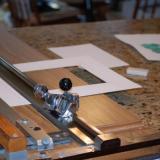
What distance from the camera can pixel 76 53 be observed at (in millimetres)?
1395

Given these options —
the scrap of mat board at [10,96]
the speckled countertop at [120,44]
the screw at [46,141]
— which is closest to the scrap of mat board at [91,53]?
the speckled countertop at [120,44]

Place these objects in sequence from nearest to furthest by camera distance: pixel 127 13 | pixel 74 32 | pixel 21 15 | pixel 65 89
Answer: pixel 65 89 → pixel 74 32 → pixel 21 15 → pixel 127 13

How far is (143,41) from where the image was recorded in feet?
5.14

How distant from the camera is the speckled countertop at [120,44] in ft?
3.43

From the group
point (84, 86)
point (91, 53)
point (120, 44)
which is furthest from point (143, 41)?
point (84, 86)

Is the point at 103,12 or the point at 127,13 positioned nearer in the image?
the point at 103,12

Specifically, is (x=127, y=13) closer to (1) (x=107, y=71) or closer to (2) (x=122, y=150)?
(1) (x=107, y=71)

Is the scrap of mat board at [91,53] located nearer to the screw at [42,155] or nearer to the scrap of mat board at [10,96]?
the scrap of mat board at [10,96]

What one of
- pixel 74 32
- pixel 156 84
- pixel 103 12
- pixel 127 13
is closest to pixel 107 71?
pixel 156 84

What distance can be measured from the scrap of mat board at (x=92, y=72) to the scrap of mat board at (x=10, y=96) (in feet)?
0.26

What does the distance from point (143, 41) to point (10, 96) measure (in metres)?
0.65

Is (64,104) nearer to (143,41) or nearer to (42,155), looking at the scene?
(42,155)

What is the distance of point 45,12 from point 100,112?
228cm

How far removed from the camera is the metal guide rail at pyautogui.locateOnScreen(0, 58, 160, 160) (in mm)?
744
